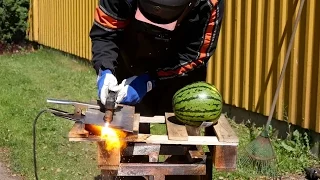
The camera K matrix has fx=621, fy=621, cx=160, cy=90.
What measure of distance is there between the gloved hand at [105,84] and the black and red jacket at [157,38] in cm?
12

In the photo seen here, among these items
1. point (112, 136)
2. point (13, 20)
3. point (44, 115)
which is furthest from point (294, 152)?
point (13, 20)

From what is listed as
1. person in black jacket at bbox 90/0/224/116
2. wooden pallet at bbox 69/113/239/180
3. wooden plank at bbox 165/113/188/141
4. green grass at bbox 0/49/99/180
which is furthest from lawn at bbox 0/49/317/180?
wooden pallet at bbox 69/113/239/180

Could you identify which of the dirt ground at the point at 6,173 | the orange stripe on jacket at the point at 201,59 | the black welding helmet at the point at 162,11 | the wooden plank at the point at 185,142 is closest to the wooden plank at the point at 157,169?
the wooden plank at the point at 185,142

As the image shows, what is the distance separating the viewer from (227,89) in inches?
318

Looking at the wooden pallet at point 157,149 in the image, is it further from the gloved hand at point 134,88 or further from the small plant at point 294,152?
the small plant at point 294,152

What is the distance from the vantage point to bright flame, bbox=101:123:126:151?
11.5 feet

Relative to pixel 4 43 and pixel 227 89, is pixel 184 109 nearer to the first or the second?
pixel 227 89

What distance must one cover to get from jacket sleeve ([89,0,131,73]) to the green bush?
39.3ft

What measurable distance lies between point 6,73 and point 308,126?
7534mm

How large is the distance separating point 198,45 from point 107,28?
679mm

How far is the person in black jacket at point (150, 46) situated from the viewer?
434 cm

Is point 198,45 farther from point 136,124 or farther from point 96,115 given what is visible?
point 96,115

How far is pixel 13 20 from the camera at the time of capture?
16688 millimetres

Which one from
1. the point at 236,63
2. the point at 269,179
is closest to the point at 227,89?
the point at 236,63
